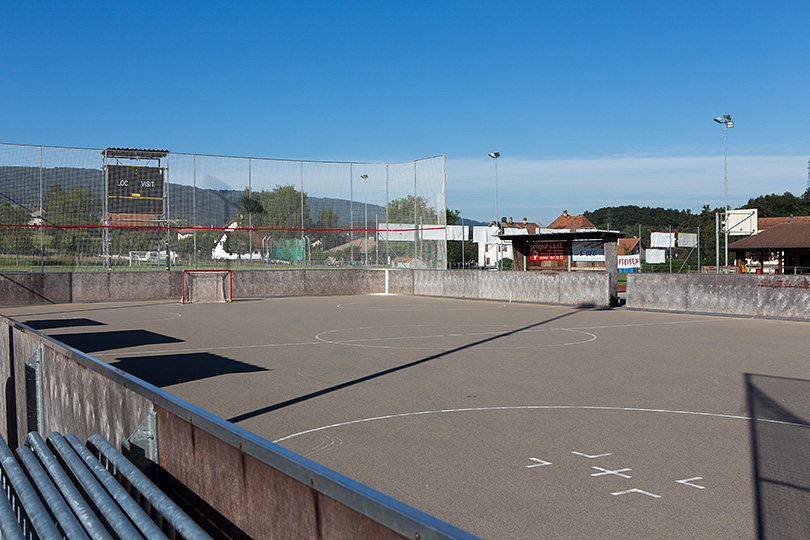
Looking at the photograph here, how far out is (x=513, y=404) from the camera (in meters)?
9.92

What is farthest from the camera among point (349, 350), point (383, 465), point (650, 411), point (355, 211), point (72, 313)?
point (355, 211)

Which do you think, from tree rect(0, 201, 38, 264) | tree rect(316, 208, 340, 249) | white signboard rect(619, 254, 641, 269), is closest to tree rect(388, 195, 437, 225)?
tree rect(316, 208, 340, 249)

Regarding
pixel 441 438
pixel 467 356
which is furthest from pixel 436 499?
pixel 467 356

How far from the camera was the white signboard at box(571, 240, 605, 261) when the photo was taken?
100ft

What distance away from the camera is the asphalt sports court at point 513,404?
19.4 feet

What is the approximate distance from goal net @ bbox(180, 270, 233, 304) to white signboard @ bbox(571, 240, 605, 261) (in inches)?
645

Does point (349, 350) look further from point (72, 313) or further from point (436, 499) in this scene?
point (72, 313)

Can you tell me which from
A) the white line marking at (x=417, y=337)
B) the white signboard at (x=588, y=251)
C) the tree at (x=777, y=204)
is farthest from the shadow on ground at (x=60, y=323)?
the tree at (x=777, y=204)

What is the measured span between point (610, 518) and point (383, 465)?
93.2 inches

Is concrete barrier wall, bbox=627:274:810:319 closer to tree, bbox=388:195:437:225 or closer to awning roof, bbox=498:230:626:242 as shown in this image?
awning roof, bbox=498:230:626:242

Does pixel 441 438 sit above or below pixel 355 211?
below

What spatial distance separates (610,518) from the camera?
5.54 m

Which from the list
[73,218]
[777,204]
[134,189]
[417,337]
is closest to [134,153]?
[134,189]

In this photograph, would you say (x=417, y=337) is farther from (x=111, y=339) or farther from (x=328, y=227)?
(x=328, y=227)
